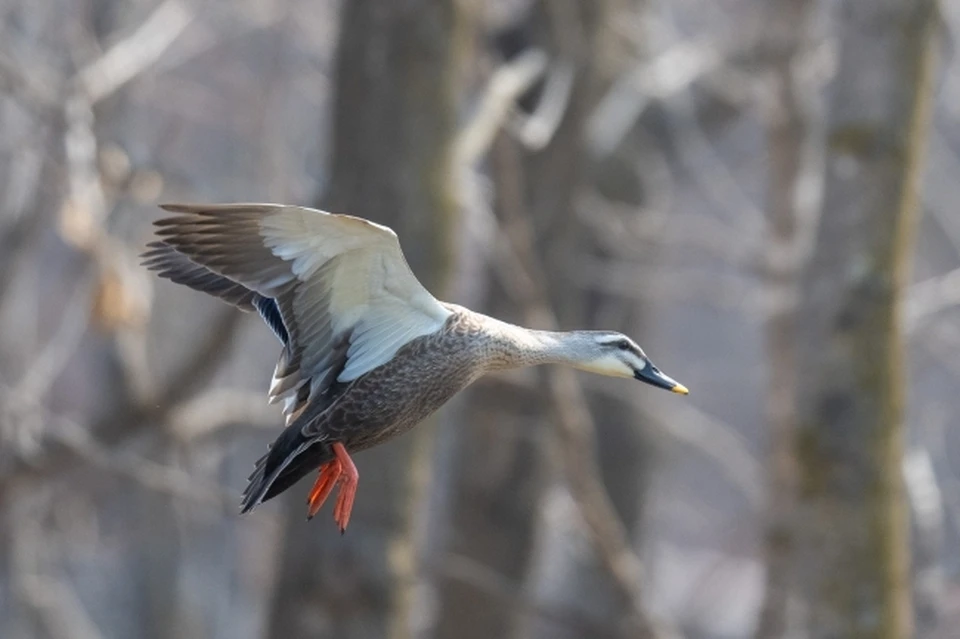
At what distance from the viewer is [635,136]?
39.7 feet

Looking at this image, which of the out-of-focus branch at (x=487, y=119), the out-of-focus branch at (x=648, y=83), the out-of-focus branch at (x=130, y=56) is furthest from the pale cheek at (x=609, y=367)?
the out-of-focus branch at (x=648, y=83)

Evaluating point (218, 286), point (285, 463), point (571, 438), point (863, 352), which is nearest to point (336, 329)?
point (218, 286)

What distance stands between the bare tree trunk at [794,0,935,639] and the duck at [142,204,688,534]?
282cm

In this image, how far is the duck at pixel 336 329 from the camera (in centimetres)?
419

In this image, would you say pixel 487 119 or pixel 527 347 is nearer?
pixel 527 347

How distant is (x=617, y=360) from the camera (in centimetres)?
467

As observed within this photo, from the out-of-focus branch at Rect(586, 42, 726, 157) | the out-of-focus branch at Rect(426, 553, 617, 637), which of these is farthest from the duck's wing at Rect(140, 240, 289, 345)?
the out-of-focus branch at Rect(586, 42, 726, 157)

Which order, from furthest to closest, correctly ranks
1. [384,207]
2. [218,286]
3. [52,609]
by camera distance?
[52,609] → [384,207] → [218,286]

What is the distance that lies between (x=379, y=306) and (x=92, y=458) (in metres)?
3.19

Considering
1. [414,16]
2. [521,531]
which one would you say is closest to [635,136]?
[521,531]

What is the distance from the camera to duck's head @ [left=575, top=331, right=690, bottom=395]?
4625 millimetres

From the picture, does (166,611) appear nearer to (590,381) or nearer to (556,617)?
(590,381)

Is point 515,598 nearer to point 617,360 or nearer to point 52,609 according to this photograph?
point 617,360

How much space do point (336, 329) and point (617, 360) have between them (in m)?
Result: 0.82
